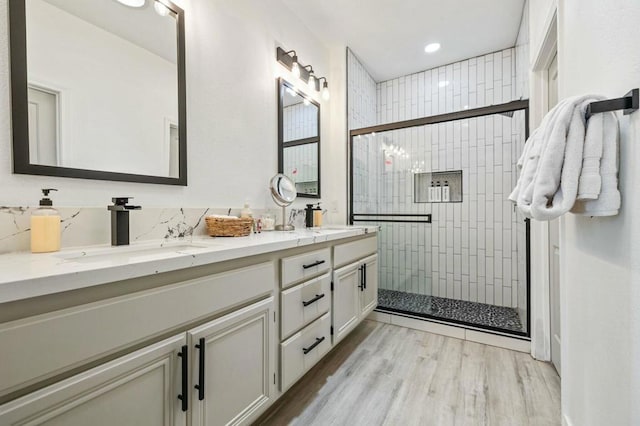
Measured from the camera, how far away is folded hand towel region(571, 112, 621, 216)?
729 millimetres

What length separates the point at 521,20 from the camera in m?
2.34

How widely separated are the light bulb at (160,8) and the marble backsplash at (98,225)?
97cm

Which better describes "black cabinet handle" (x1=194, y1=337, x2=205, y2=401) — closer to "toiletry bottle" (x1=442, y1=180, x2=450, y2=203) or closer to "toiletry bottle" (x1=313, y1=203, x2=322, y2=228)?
"toiletry bottle" (x1=313, y1=203, x2=322, y2=228)

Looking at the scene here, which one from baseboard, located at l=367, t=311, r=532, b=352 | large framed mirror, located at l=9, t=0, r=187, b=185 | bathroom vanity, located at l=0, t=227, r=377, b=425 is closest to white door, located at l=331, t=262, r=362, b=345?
bathroom vanity, located at l=0, t=227, r=377, b=425

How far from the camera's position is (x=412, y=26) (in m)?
2.43

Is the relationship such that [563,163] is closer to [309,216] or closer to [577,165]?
[577,165]

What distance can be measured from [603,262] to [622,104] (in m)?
0.47

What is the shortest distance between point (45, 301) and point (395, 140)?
3.05 m

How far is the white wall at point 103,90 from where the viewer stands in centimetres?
100

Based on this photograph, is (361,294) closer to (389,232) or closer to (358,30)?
(389,232)

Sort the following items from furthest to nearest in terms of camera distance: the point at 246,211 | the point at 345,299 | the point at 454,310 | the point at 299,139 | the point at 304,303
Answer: the point at 454,310
the point at 299,139
the point at 345,299
the point at 246,211
the point at 304,303

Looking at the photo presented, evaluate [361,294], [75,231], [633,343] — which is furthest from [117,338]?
[361,294]

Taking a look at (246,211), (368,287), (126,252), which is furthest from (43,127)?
(368,287)

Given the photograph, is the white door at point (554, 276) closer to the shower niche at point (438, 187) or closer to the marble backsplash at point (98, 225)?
the shower niche at point (438, 187)
